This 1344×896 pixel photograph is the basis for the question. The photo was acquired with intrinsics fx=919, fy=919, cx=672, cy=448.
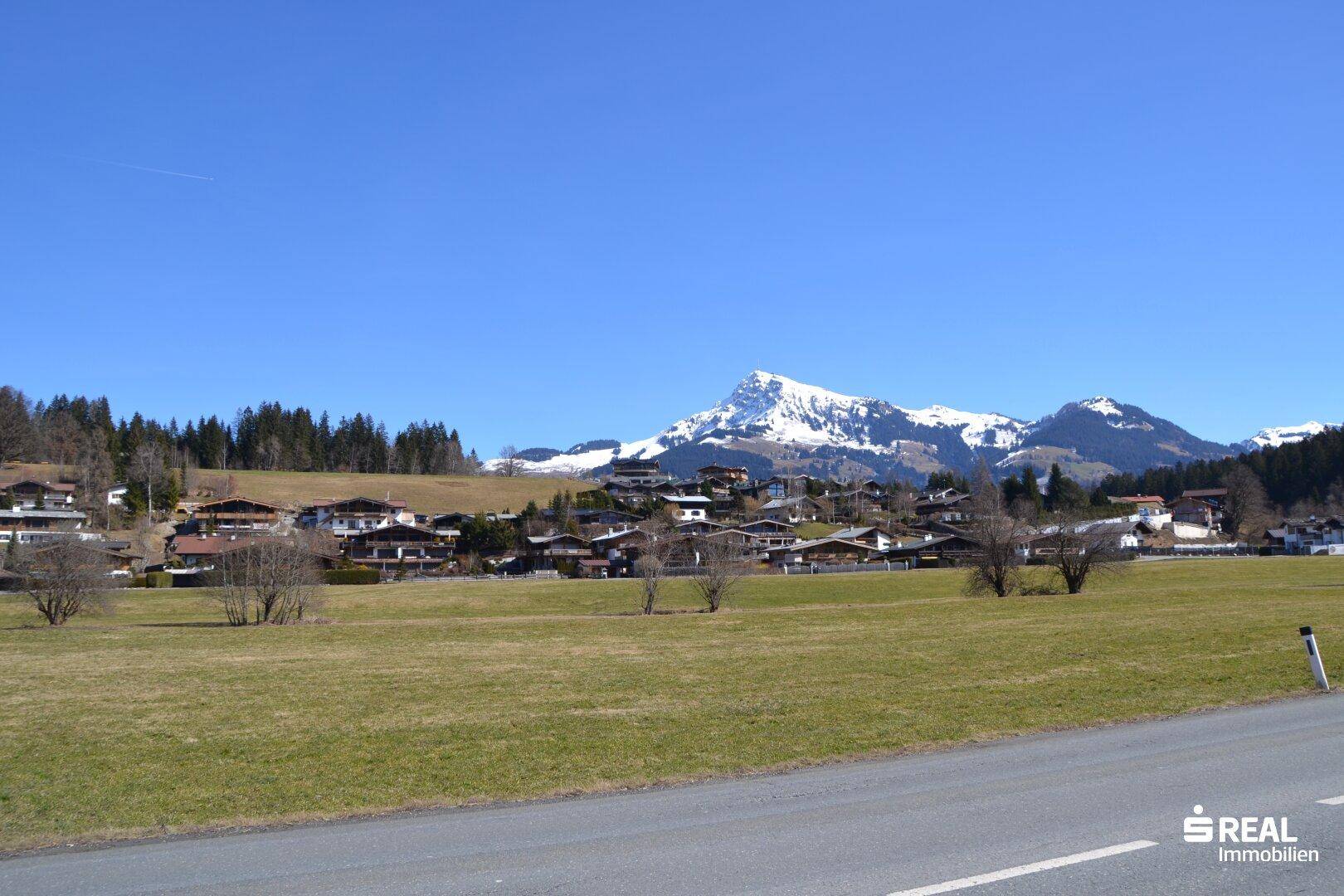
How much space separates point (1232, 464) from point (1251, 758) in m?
210

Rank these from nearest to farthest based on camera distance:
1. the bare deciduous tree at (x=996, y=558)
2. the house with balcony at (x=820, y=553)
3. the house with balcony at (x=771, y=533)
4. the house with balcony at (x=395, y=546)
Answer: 1. the bare deciduous tree at (x=996, y=558)
2. the house with balcony at (x=395, y=546)
3. the house with balcony at (x=820, y=553)
4. the house with balcony at (x=771, y=533)

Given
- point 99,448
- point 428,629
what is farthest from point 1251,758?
point 99,448

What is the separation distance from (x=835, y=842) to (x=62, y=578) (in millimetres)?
50499

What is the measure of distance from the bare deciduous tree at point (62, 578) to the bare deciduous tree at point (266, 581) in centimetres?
622

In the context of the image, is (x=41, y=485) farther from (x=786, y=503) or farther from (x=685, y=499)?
(x=786, y=503)

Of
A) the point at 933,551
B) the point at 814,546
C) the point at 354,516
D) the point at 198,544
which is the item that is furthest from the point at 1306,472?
the point at 198,544

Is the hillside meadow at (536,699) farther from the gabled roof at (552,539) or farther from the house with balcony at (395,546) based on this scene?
the gabled roof at (552,539)

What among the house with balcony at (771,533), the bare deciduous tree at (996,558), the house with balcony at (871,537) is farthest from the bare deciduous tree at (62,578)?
the house with balcony at (871,537)

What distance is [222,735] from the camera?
16.1 metres

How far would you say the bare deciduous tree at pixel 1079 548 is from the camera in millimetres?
60938

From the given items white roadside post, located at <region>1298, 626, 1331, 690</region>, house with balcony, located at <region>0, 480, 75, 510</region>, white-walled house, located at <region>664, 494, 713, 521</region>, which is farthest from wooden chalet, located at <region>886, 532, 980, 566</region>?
house with balcony, located at <region>0, 480, 75, 510</region>

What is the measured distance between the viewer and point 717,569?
57250mm

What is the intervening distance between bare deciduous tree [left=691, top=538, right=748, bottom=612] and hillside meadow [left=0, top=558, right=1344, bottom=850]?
13.6m

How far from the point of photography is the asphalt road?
788 cm
